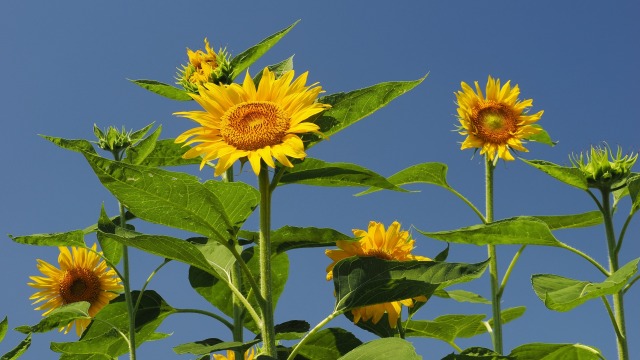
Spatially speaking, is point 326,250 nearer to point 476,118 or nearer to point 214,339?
point 214,339

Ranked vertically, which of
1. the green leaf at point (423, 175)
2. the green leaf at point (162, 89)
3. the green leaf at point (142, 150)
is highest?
the green leaf at point (162, 89)

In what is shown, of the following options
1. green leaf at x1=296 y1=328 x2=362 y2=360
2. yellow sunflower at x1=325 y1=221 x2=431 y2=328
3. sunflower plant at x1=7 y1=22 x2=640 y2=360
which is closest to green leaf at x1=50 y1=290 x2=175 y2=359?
sunflower plant at x1=7 y1=22 x2=640 y2=360

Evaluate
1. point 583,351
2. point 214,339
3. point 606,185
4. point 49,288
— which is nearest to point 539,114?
point 606,185

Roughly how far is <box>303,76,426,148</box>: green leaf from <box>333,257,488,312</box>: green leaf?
1.28 feet

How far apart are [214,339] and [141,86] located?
114cm

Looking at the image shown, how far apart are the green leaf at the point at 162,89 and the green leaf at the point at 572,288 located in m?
1.54

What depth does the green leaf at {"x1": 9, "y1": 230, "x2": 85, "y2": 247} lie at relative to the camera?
318cm

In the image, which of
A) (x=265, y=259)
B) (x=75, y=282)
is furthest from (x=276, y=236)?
(x=75, y=282)

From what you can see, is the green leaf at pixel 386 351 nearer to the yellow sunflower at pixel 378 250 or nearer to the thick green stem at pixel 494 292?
the yellow sunflower at pixel 378 250

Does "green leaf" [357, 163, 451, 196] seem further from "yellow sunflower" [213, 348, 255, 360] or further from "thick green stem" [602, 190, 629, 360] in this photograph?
"yellow sunflower" [213, 348, 255, 360]

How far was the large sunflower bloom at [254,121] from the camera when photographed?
2133 millimetres

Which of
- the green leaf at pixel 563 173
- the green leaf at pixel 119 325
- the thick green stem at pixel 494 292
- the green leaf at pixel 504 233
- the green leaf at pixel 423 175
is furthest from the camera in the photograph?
the green leaf at pixel 423 175

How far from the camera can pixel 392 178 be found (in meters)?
3.47

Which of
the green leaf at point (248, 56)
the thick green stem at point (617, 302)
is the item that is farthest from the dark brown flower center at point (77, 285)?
the thick green stem at point (617, 302)
